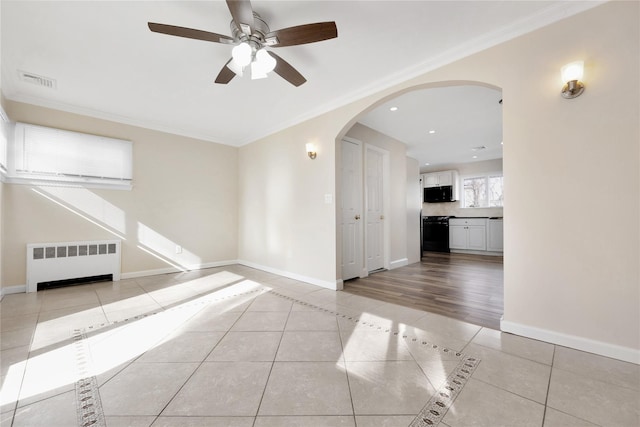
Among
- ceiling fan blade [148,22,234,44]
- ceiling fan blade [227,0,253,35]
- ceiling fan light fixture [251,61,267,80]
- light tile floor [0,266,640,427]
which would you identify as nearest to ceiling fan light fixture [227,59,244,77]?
ceiling fan light fixture [251,61,267,80]

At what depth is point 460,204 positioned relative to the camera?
25.7 ft

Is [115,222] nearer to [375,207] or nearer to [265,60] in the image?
[265,60]

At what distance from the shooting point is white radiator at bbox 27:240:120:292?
136 inches

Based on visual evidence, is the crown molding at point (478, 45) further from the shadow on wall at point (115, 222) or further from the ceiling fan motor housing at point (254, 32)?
the shadow on wall at point (115, 222)

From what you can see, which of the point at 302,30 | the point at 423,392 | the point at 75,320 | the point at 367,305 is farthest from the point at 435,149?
the point at 75,320

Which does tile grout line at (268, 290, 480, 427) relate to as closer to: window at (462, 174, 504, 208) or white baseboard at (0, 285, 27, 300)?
white baseboard at (0, 285, 27, 300)

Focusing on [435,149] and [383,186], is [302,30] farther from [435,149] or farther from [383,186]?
[435,149]

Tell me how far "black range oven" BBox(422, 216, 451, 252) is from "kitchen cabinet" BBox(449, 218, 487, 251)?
33 cm

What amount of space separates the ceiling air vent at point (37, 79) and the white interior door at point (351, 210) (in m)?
3.68

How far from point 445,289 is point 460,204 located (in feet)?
16.8

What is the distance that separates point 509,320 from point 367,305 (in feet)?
4.25

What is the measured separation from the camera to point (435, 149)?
6.06 m

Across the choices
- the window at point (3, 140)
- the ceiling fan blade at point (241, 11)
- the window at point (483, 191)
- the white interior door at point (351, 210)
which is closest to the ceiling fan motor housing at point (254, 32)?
the ceiling fan blade at point (241, 11)

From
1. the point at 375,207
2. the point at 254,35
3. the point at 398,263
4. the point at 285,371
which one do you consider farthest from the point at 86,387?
the point at 398,263
